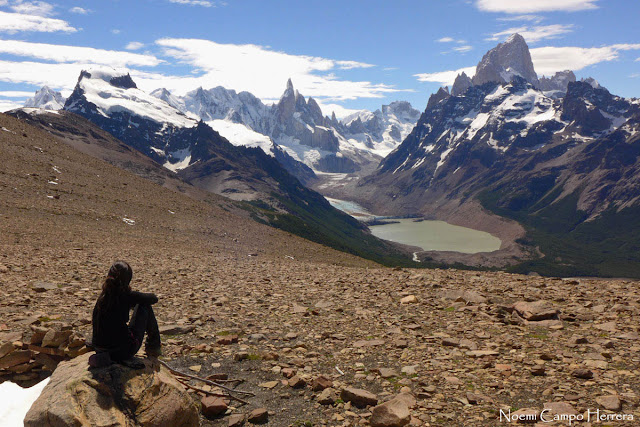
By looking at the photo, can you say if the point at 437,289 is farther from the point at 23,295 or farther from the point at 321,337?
the point at 23,295

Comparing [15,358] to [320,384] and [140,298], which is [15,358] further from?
[320,384]

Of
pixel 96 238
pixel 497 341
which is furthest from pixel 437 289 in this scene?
pixel 96 238

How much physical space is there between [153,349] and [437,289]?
55.9ft

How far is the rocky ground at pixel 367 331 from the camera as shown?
12.5 metres

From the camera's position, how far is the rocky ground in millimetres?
12492

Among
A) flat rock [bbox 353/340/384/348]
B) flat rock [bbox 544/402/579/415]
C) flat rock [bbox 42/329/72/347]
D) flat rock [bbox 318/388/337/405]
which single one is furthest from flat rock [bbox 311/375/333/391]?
flat rock [bbox 42/329/72/347]

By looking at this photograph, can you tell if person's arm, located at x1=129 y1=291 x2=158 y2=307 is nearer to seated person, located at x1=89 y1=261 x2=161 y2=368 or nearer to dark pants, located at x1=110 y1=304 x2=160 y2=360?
seated person, located at x1=89 y1=261 x2=161 y2=368

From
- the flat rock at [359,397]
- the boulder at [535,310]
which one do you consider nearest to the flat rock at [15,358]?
the flat rock at [359,397]

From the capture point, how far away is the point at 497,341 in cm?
1644

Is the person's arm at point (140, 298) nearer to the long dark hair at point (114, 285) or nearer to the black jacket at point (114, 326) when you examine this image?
the black jacket at point (114, 326)

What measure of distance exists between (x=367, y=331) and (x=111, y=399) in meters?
10.7

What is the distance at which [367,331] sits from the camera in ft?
61.4

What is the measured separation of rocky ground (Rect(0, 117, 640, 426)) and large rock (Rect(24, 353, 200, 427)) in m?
1.71

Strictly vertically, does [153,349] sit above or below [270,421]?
above
